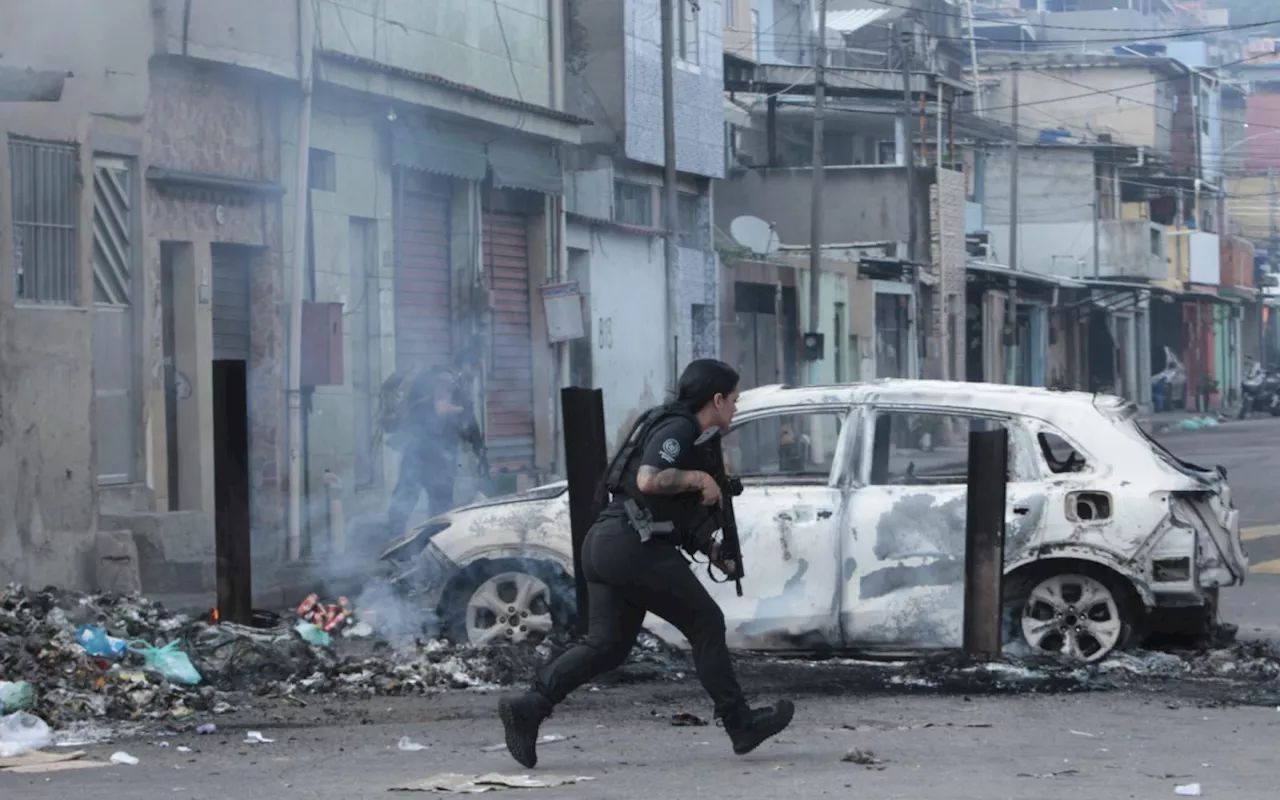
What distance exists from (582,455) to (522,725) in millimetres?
2796

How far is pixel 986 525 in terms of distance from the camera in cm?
961

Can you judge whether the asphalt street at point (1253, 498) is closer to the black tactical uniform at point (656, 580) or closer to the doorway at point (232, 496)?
the black tactical uniform at point (656, 580)

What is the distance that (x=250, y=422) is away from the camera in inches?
703

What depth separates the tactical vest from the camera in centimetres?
742

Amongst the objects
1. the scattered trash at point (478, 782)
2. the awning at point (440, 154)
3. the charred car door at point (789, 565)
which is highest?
the awning at point (440, 154)

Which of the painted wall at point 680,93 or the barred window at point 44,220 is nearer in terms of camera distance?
the barred window at point 44,220

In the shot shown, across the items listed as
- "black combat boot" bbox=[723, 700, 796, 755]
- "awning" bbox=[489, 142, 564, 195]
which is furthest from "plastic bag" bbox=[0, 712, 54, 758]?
"awning" bbox=[489, 142, 564, 195]

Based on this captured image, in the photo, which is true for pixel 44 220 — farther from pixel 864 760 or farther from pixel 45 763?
pixel 864 760

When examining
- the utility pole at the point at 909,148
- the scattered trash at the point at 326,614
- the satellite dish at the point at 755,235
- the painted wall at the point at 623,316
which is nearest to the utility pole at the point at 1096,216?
the utility pole at the point at 909,148

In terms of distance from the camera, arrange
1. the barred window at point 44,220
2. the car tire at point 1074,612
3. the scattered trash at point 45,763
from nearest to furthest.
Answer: the scattered trash at point 45,763
the car tire at point 1074,612
the barred window at point 44,220

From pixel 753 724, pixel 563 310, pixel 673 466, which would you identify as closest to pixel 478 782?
A: pixel 753 724

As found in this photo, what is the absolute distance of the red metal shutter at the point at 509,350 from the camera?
23.6 m

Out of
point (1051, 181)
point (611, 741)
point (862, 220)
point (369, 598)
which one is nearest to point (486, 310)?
point (369, 598)

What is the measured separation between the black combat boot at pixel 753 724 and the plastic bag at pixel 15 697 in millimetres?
2968
